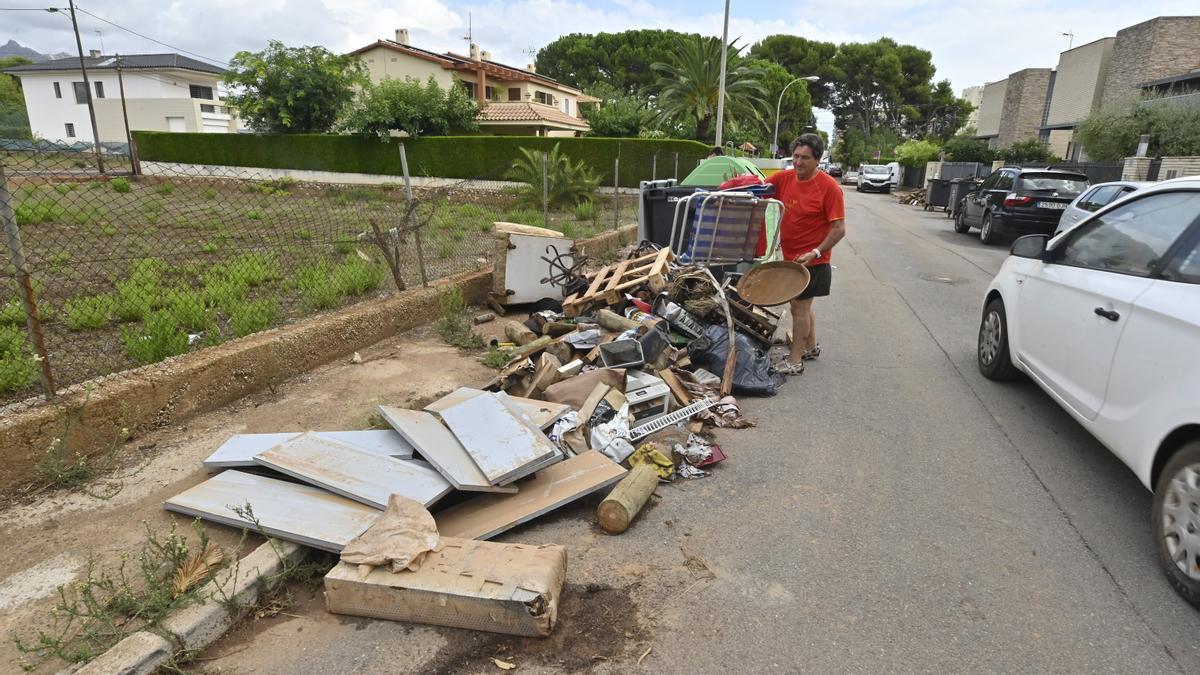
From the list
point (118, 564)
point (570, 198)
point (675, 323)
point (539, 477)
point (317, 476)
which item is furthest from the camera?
point (570, 198)

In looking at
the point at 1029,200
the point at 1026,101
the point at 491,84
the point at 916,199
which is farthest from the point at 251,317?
the point at 1026,101

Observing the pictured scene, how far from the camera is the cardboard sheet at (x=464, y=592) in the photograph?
2561 millimetres

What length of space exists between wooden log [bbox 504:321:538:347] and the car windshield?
12832 mm

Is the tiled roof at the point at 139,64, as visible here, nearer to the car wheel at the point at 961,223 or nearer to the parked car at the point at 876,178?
the parked car at the point at 876,178

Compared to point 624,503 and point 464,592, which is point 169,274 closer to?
point 624,503

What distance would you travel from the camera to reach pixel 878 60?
68.2 m

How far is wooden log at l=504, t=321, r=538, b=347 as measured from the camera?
6.03 meters

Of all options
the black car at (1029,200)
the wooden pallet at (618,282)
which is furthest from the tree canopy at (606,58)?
the wooden pallet at (618,282)

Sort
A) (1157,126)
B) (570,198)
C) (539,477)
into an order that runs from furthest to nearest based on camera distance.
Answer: (1157,126) → (570,198) → (539,477)

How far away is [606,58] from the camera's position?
67688 millimetres

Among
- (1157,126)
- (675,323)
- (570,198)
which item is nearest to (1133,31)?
(1157,126)

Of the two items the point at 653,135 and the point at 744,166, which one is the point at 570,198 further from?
the point at 653,135

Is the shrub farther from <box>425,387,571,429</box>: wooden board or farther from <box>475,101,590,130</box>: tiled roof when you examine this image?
<box>475,101,590,130</box>: tiled roof

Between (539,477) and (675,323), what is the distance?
2.37 meters
